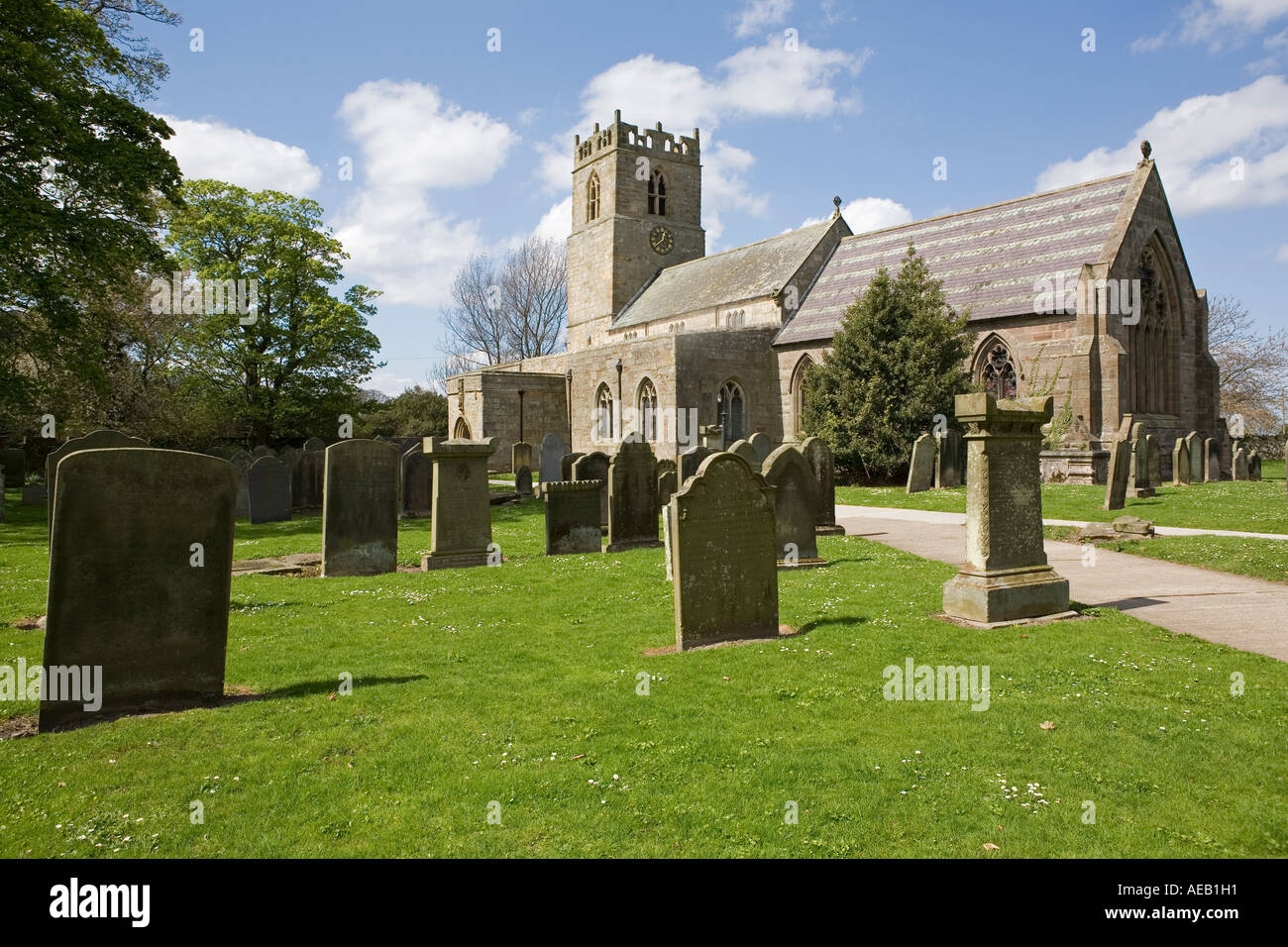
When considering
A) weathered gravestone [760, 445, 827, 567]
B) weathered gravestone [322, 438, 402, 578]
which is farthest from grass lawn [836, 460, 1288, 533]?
weathered gravestone [322, 438, 402, 578]

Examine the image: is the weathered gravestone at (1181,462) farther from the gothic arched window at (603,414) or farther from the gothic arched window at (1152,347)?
the gothic arched window at (603,414)

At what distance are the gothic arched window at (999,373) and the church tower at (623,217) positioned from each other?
21.9 meters

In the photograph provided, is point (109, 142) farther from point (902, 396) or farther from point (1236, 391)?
point (1236, 391)

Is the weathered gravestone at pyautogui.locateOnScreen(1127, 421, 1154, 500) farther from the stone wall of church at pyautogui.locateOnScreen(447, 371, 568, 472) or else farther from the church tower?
A: the church tower

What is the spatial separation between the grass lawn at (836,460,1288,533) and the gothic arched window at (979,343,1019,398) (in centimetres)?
416

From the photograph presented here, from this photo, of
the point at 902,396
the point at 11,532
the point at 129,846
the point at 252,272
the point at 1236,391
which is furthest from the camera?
the point at 1236,391

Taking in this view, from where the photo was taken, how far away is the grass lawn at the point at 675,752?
3.27m

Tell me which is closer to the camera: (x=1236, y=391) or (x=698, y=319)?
(x=698, y=319)

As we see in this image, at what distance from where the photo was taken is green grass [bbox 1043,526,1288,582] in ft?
29.7

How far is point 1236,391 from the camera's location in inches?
1506

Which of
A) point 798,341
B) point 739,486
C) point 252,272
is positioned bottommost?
point 739,486

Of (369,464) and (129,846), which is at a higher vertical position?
(369,464)
